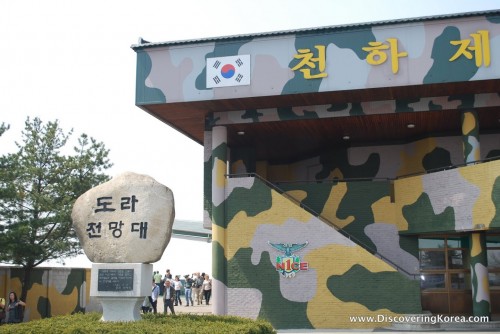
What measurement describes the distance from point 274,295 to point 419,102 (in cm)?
778

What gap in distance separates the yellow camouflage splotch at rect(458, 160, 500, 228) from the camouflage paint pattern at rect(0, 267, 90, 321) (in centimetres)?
1558

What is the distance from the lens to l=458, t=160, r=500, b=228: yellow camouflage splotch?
60.1 ft

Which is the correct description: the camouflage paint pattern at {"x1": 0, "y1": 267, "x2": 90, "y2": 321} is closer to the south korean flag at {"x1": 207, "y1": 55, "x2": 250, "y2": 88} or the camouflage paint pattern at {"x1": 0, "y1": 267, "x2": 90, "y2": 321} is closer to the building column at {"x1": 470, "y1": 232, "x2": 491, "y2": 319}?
the south korean flag at {"x1": 207, "y1": 55, "x2": 250, "y2": 88}

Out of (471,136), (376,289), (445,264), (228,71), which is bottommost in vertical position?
(376,289)

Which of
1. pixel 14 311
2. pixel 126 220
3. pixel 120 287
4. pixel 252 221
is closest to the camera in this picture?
pixel 120 287

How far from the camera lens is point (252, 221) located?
67.8 ft

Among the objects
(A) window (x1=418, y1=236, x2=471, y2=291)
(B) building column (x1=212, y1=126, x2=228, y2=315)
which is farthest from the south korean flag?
(A) window (x1=418, y1=236, x2=471, y2=291)

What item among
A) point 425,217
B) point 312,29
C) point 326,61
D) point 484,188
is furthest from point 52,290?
point 484,188

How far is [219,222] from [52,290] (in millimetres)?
8372

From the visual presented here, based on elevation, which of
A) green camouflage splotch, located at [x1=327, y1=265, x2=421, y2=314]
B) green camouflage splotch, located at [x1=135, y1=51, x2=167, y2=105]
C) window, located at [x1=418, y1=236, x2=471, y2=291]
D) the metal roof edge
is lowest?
green camouflage splotch, located at [x1=327, y1=265, x2=421, y2=314]

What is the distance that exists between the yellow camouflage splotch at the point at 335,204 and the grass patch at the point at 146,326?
9.09 m

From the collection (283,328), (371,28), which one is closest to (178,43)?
(371,28)

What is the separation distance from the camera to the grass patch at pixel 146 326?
1162cm

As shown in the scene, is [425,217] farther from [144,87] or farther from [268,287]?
[144,87]
